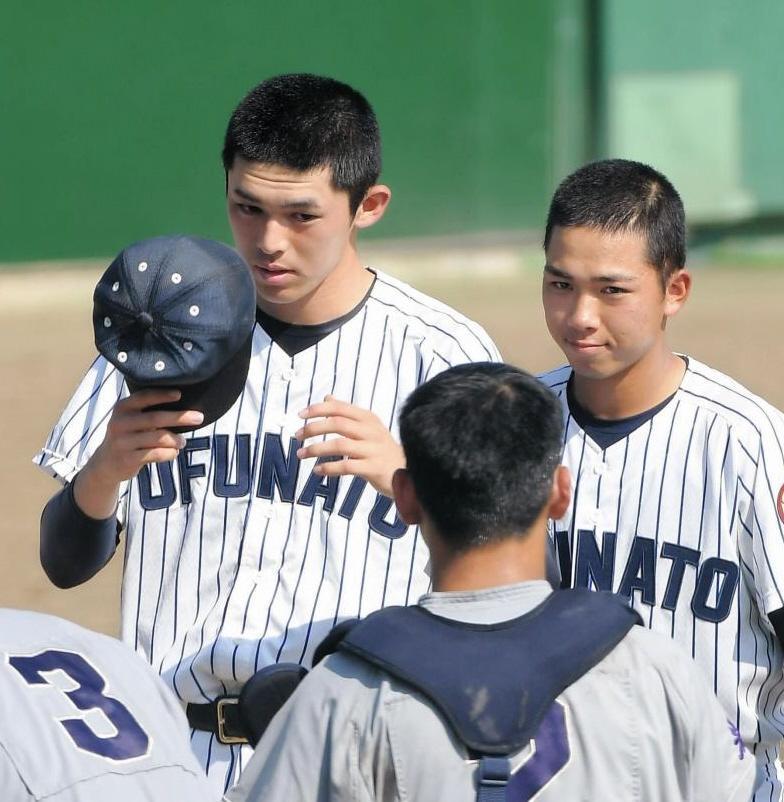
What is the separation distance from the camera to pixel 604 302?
10.9 feet

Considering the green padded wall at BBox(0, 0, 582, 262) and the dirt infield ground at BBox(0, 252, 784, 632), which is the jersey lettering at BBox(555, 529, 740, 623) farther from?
the green padded wall at BBox(0, 0, 582, 262)

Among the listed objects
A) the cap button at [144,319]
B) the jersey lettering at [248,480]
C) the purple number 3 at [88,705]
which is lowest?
the purple number 3 at [88,705]

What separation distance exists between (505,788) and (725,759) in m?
0.36

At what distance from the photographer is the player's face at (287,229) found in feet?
11.1

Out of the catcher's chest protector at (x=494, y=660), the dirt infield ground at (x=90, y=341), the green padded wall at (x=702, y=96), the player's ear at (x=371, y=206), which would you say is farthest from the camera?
the green padded wall at (x=702, y=96)

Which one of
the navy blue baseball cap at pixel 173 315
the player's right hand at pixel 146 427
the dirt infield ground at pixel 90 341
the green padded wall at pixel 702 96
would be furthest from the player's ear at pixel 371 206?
the green padded wall at pixel 702 96

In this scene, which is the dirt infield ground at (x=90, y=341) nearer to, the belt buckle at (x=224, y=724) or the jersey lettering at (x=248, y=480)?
the jersey lettering at (x=248, y=480)

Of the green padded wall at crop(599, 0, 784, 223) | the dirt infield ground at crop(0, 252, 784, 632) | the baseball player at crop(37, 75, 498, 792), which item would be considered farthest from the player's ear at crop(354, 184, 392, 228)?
the green padded wall at crop(599, 0, 784, 223)

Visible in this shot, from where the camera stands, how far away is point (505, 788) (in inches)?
82.1

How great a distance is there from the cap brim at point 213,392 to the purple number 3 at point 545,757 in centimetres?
111

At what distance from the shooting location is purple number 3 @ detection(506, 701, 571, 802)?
2115mm

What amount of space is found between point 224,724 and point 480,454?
1251 millimetres

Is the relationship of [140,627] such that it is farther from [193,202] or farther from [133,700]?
[193,202]

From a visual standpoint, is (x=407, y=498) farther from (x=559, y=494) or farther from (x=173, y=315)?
(x=173, y=315)
